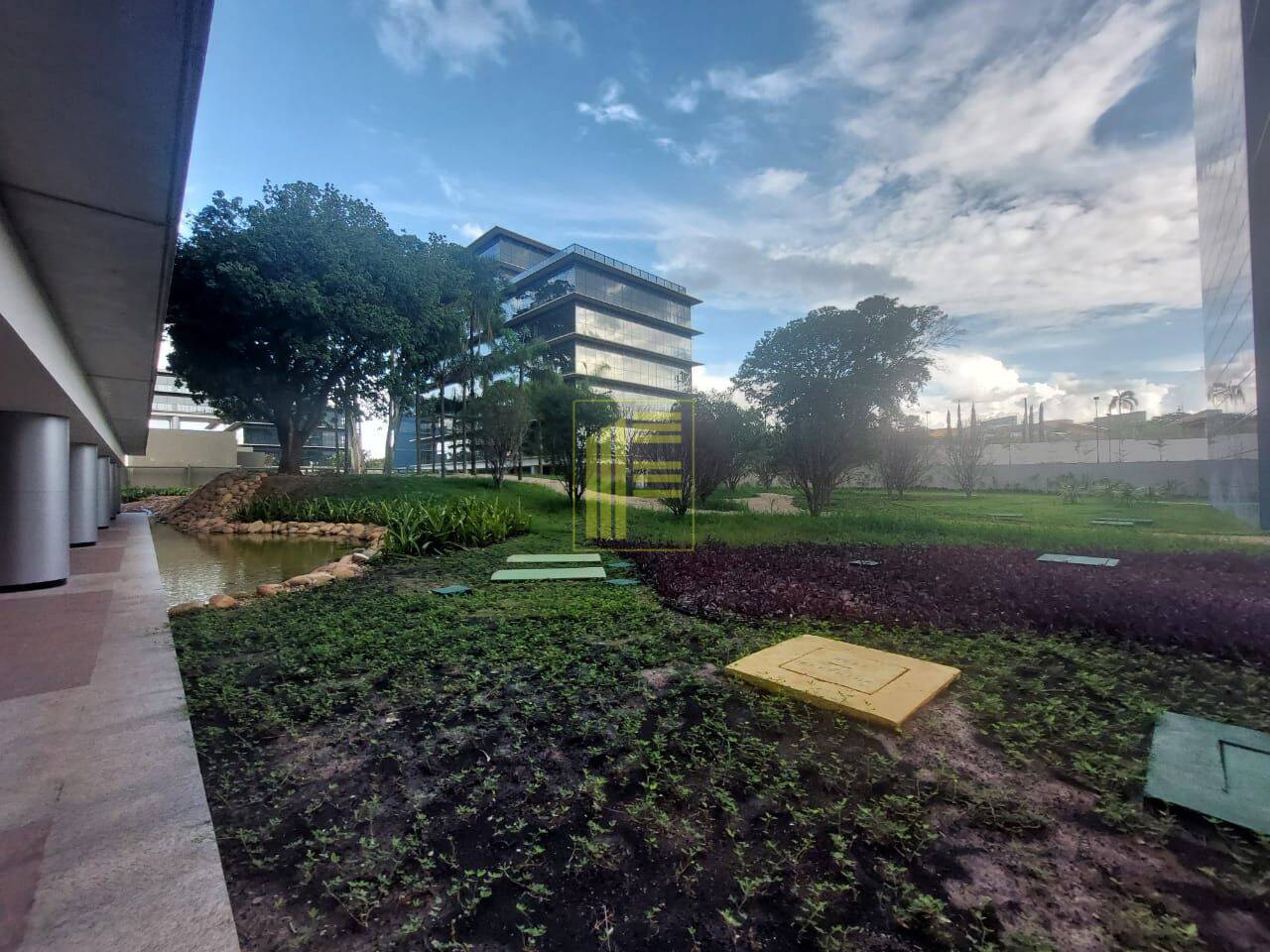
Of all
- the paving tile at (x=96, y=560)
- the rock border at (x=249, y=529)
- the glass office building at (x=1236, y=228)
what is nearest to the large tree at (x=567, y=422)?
the rock border at (x=249, y=529)

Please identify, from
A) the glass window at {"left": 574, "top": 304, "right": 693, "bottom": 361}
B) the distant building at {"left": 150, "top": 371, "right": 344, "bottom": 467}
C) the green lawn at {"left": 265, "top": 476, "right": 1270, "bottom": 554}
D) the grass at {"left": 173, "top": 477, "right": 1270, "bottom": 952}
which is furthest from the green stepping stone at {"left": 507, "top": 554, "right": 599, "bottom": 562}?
the distant building at {"left": 150, "top": 371, "right": 344, "bottom": 467}

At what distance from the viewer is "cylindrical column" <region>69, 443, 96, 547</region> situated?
9.44 metres

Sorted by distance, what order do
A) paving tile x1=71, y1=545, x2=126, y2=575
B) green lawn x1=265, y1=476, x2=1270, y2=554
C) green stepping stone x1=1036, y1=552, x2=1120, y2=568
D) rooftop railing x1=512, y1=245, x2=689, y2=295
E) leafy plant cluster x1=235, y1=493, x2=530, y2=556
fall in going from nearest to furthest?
green stepping stone x1=1036, y1=552, x2=1120, y2=568
paving tile x1=71, y1=545, x2=126, y2=575
green lawn x1=265, y1=476, x2=1270, y2=554
leafy plant cluster x1=235, y1=493, x2=530, y2=556
rooftop railing x1=512, y1=245, x2=689, y2=295

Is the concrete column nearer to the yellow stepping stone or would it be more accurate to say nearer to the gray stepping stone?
the gray stepping stone

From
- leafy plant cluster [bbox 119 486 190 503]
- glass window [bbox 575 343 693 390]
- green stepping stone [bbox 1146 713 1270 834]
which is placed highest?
glass window [bbox 575 343 693 390]

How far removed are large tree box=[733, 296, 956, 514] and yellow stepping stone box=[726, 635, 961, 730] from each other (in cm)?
1074

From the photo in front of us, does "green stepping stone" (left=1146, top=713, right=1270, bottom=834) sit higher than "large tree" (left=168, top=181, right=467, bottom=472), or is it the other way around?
"large tree" (left=168, top=181, right=467, bottom=472)

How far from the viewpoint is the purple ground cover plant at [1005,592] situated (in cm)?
394

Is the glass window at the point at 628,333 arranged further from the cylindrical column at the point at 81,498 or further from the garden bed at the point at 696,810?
the garden bed at the point at 696,810

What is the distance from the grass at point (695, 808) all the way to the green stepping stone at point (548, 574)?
8.86ft

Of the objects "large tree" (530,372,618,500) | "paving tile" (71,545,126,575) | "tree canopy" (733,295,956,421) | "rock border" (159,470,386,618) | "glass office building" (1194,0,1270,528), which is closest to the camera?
"rock border" (159,470,386,618)

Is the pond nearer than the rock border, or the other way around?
the rock border

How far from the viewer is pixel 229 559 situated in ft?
30.5

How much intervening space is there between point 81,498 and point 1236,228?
25.0 metres
